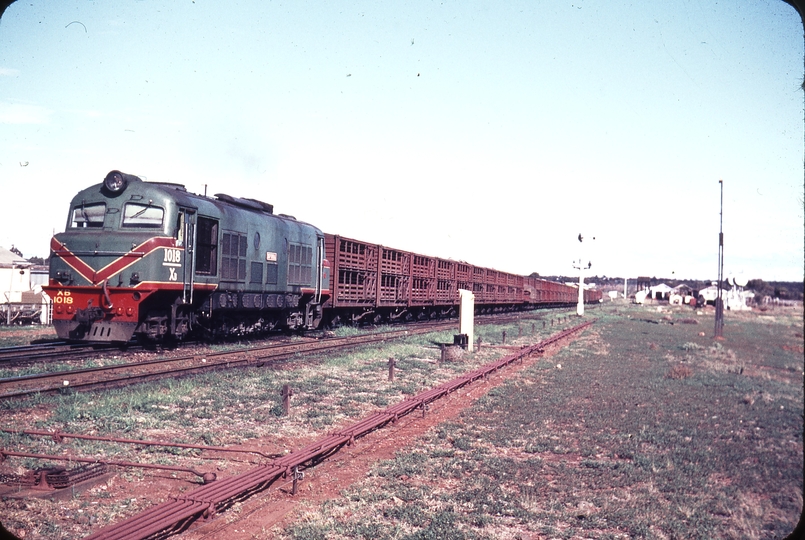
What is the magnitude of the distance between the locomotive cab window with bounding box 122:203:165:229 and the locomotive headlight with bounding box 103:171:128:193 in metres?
0.51

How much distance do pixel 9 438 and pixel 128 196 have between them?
8.43 meters

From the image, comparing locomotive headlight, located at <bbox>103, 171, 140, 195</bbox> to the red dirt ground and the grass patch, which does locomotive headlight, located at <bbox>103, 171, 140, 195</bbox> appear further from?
the grass patch

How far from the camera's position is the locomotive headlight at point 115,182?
14.2m

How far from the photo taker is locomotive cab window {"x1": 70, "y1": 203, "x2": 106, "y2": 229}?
564 inches

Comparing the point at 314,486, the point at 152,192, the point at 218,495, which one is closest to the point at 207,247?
the point at 152,192

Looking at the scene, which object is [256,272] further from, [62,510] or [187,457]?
[62,510]

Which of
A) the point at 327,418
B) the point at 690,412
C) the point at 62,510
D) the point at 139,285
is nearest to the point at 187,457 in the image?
the point at 62,510

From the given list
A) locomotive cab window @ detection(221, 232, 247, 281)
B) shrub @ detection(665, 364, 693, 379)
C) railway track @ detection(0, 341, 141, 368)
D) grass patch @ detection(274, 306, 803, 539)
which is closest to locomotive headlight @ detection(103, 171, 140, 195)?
locomotive cab window @ detection(221, 232, 247, 281)

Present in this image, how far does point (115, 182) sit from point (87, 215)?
114cm

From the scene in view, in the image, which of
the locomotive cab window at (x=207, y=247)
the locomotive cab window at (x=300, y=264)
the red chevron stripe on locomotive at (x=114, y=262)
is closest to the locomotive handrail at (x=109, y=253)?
the red chevron stripe on locomotive at (x=114, y=262)

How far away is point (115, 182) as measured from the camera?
46.9 ft

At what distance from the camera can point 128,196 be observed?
14.2 meters

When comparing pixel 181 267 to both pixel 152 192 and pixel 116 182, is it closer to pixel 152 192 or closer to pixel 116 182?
pixel 152 192

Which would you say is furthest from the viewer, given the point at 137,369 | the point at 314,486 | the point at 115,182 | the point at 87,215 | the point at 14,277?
the point at 14,277
